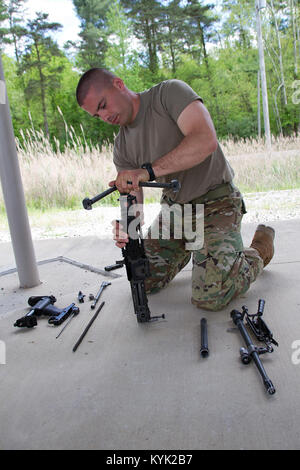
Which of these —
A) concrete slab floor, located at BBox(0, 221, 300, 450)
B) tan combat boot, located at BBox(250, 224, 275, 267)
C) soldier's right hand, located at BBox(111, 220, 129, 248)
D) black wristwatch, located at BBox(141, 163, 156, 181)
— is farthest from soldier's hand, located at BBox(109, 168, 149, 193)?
tan combat boot, located at BBox(250, 224, 275, 267)

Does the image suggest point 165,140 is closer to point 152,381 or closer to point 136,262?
point 136,262

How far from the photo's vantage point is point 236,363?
1.29m

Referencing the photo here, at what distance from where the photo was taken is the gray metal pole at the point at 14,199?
219 centimetres

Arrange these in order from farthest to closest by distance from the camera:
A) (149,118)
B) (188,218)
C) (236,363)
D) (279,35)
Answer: (279,35), (188,218), (149,118), (236,363)

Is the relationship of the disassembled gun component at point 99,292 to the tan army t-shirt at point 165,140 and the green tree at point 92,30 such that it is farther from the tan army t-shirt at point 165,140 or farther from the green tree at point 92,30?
the green tree at point 92,30

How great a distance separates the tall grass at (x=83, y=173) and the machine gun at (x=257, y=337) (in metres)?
3.29

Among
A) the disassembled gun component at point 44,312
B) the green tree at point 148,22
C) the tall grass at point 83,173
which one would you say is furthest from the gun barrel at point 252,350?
the green tree at point 148,22

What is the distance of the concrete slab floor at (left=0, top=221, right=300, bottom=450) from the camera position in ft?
3.30

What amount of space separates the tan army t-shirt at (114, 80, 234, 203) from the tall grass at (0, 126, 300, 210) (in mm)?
2894

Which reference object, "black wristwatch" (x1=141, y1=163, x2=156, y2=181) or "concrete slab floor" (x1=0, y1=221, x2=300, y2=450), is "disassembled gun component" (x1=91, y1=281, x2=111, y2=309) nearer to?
"concrete slab floor" (x1=0, y1=221, x2=300, y2=450)

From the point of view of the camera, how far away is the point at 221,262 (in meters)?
1.74
